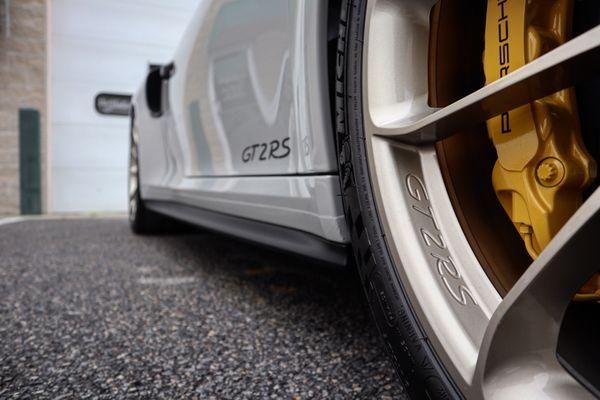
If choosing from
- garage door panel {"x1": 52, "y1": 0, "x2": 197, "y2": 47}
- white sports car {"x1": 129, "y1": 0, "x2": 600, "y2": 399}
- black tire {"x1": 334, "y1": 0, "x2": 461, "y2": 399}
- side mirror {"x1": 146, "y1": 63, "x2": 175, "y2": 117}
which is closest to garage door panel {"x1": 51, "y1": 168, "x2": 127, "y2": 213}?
garage door panel {"x1": 52, "y1": 0, "x2": 197, "y2": 47}

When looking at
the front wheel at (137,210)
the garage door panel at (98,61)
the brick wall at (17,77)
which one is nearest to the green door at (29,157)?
the brick wall at (17,77)

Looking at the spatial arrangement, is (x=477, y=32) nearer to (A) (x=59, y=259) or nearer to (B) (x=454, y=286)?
(B) (x=454, y=286)

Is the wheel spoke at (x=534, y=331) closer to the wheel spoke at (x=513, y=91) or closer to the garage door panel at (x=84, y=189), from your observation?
A: the wheel spoke at (x=513, y=91)

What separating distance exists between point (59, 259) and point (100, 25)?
4.60 m

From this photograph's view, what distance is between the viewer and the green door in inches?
211

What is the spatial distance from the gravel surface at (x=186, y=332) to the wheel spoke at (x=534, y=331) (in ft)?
1.00

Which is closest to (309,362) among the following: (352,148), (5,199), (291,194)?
(291,194)

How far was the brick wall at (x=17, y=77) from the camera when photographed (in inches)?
212

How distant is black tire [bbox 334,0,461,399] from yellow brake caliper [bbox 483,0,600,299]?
6.3 inches

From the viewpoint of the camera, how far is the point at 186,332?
98cm

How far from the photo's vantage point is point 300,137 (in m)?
0.82

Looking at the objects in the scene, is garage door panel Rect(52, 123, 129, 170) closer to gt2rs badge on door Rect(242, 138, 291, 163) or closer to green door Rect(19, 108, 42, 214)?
green door Rect(19, 108, 42, 214)

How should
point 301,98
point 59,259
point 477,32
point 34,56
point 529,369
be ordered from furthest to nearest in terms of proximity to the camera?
1. point 34,56
2. point 59,259
3. point 301,98
4. point 477,32
5. point 529,369

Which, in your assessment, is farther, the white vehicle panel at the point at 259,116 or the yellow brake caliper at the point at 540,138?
the white vehicle panel at the point at 259,116
